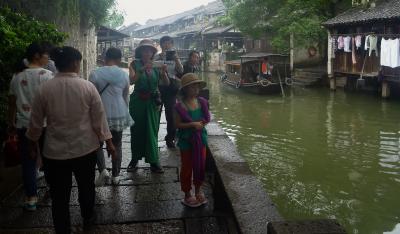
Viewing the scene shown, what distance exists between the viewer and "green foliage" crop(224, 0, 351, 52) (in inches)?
821

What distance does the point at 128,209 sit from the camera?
4062mm

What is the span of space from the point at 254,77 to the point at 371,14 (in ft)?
23.2

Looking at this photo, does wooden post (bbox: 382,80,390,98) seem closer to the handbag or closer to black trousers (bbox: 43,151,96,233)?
the handbag

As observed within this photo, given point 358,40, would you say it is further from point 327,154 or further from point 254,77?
point 327,154

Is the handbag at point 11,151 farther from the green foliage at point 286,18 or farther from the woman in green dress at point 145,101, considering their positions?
the green foliage at point 286,18

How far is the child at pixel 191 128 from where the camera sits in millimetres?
3867

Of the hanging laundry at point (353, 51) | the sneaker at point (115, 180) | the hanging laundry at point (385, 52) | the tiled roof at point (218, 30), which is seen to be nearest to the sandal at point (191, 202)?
the sneaker at point (115, 180)

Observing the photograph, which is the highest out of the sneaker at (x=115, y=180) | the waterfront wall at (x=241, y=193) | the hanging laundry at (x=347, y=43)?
the hanging laundry at (x=347, y=43)

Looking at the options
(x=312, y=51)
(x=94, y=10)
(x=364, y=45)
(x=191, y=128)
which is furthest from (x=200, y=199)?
(x=312, y=51)

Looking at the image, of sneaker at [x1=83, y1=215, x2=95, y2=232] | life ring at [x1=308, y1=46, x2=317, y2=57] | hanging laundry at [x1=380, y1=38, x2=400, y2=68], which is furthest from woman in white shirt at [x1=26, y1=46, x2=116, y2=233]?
life ring at [x1=308, y1=46, x2=317, y2=57]

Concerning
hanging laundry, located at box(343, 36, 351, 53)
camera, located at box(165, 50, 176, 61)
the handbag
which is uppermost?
hanging laundry, located at box(343, 36, 351, 53)

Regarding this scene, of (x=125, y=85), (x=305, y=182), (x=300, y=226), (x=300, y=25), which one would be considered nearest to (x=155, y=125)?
(x=125, y=85)

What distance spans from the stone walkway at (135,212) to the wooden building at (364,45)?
44.4 feet

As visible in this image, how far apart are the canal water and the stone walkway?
2239 mm
